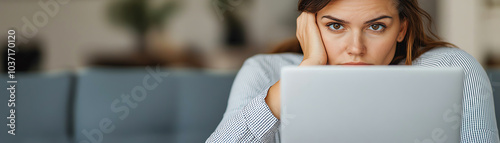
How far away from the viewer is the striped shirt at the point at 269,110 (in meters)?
0.93

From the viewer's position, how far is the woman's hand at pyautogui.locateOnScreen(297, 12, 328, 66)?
1.06m

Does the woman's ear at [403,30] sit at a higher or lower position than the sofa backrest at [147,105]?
higher

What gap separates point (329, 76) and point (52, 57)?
152 inches

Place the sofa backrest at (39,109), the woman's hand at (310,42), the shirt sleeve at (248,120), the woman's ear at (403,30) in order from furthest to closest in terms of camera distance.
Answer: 1. the sofa backrest at (39,109)
2. the woman's ear at (403,30)
3. the woman's hand at (310,42)
4. the shirt sleeve at (248,120)

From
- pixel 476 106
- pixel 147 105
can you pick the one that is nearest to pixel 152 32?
pixel 147 105

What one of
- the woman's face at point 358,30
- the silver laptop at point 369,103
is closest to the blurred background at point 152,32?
the woman's face at point 358,30

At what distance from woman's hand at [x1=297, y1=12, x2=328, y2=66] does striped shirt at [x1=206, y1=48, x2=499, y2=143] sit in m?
0.20

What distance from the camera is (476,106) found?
1.04m

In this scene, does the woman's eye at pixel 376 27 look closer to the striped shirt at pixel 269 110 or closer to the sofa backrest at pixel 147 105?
the striped shirt at pixel 269 110

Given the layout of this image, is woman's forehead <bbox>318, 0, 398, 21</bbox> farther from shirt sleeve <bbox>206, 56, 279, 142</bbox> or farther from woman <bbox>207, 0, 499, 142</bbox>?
shirt sleeve <bbox>206, 56, 279, 142</bbox>

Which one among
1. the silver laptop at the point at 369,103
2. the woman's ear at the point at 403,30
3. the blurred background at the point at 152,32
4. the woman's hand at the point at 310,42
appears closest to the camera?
the silver laptop at the point at 369,103

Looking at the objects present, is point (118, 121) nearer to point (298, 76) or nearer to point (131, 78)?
point (131, 78)

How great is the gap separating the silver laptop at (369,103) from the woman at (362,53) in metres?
0.30

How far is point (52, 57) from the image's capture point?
3.85 metres
